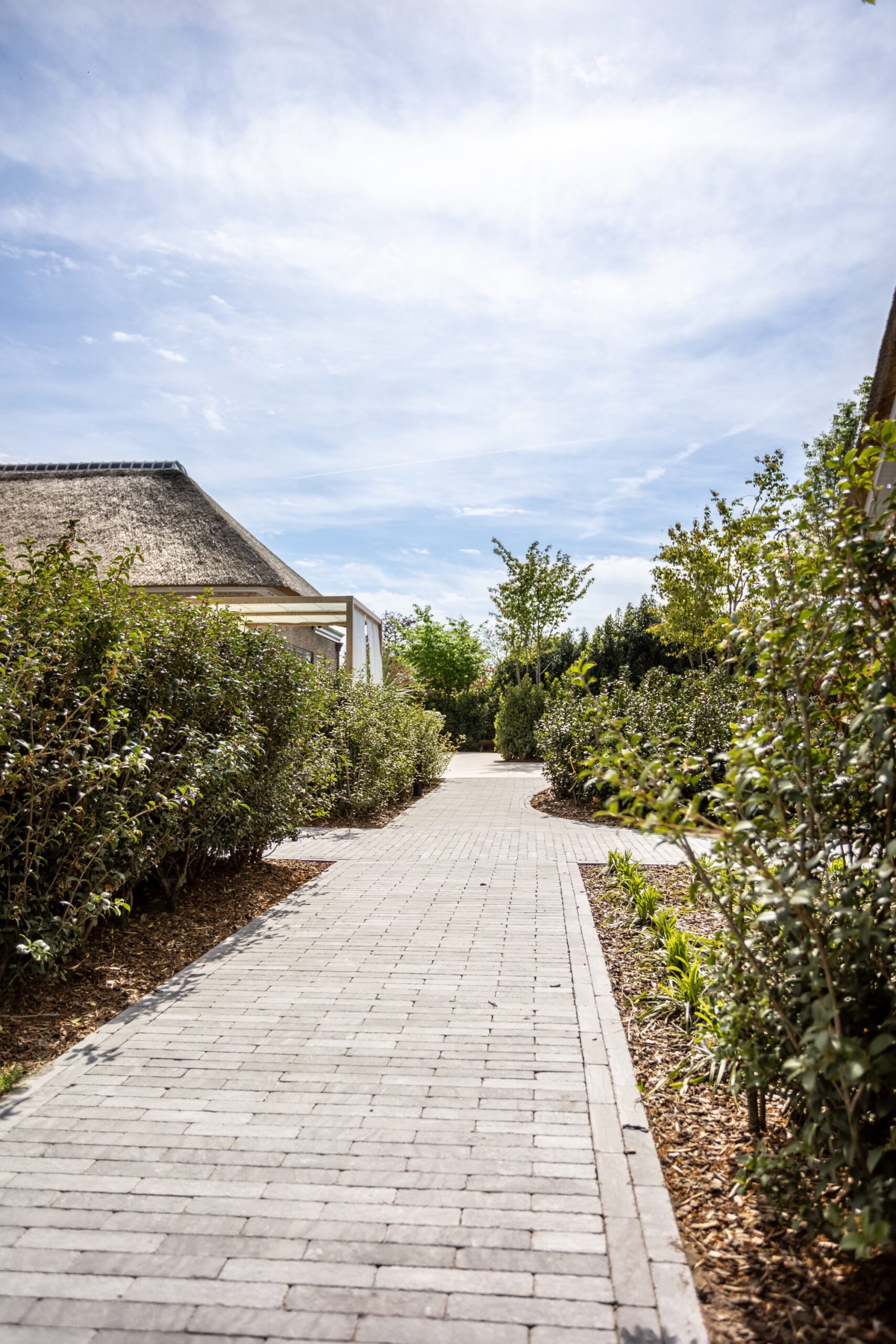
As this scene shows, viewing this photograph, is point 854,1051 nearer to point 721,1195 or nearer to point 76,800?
point 721,1195

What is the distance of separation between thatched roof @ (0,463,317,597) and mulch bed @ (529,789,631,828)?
968cm

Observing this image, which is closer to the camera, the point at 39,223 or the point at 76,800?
the point at 76,800

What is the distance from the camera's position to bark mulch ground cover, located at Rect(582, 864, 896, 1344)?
2143 mm

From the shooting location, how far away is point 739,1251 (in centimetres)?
247

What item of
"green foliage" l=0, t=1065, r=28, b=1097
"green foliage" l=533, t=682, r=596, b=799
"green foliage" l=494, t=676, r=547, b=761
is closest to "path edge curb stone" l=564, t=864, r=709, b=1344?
"green foliage" l=0, t=1065, r=28, b=1097

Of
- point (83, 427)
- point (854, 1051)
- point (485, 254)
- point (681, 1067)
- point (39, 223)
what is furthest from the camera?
point (83, 427)

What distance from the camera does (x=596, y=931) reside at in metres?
6.07

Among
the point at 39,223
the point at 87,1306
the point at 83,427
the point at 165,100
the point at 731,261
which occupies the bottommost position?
the point at 87,1306

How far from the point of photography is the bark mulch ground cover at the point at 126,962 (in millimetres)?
4074

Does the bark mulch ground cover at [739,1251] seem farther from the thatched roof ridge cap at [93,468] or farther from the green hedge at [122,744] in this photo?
the thatched roof ridge cap at [93,468]

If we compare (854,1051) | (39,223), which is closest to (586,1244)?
(854,1051)

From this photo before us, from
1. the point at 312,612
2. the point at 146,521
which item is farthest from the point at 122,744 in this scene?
the point at 146,521

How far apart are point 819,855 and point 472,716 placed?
28.2 metres

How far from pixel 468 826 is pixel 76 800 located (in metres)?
7.19
